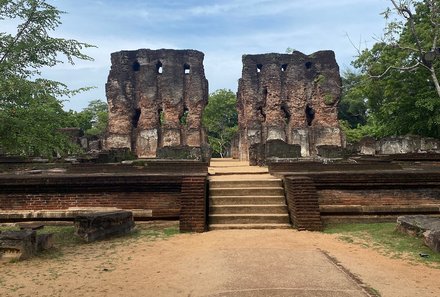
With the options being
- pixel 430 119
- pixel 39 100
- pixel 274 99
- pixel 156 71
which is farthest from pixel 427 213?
pixel 156 71

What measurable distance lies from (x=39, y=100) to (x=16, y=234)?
2.11m

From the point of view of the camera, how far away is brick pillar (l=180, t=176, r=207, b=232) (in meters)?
6.73

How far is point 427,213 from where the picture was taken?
743 cm

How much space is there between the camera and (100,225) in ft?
20.1

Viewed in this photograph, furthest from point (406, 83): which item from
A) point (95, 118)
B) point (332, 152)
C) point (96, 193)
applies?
point (95, 118)

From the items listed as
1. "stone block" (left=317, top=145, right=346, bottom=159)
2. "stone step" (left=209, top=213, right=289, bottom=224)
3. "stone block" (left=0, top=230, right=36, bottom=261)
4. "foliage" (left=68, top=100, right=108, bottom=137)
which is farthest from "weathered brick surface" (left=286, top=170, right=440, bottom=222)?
"foliage" (left=68, top=100, right=108, bottom=137)

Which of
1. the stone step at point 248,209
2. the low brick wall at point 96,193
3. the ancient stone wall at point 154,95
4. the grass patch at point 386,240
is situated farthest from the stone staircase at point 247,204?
the ancient stone wall at point 154,95

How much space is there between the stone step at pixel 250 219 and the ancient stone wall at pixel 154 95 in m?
21.0

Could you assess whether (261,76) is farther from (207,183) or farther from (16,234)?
(16,234)

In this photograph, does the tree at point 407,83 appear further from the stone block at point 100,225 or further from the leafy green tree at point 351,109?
the leafy green tree at point 351,109

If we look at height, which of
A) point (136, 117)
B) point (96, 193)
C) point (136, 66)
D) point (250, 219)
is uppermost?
point (136, 66)

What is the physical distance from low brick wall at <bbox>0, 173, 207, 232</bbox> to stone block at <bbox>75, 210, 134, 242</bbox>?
0.85 m

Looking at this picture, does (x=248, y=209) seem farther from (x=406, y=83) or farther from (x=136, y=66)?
(x=136, y=66)

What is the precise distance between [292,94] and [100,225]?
24.5 m
